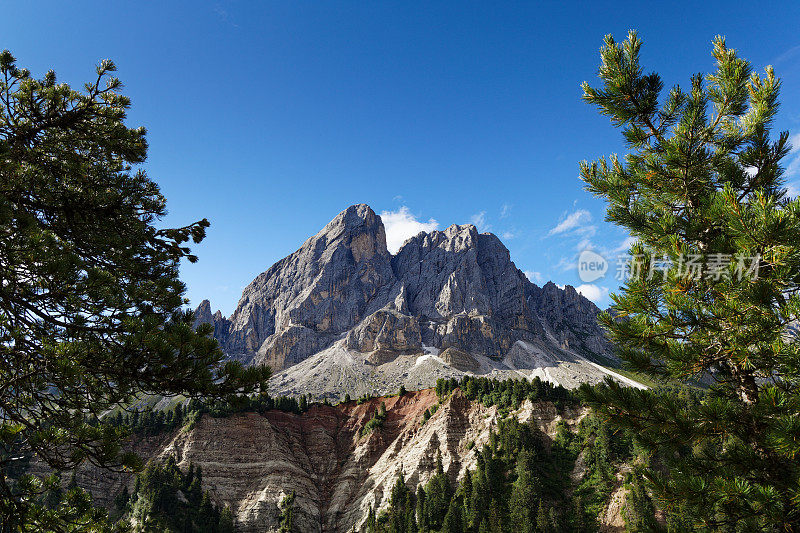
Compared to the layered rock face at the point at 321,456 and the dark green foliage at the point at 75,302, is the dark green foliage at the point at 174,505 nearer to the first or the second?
the layered rock face at the point at 321,456

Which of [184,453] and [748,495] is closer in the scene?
[748,495]

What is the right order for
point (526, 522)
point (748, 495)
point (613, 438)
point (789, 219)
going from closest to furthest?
point (789, 219) → point (748, 495) → point (526, 522) → point (613, 438)

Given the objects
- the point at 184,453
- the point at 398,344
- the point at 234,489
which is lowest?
the point at 234,489

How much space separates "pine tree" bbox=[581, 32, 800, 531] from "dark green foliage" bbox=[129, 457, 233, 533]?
61.0 meters

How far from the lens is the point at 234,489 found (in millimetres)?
61719

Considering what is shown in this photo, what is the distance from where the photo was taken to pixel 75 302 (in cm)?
662

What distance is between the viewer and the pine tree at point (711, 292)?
4949 millimetres

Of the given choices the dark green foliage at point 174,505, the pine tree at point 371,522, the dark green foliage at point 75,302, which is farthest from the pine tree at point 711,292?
the dark green foliage at point 174,505

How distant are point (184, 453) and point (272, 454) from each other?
1387 centimetres

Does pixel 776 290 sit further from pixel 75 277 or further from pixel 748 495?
pixel 75 277

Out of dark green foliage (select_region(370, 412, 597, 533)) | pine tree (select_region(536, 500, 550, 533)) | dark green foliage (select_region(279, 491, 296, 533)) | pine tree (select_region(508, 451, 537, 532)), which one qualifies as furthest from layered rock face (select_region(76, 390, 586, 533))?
pine tree (select_region(536, 500, 550, 533))

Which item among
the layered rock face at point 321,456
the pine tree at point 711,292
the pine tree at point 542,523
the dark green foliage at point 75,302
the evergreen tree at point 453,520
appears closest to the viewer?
the pine tree at point 711,292

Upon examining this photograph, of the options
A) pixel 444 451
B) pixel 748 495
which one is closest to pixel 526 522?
pixel 444 451

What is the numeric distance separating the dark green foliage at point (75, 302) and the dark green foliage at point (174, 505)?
54891 mm
